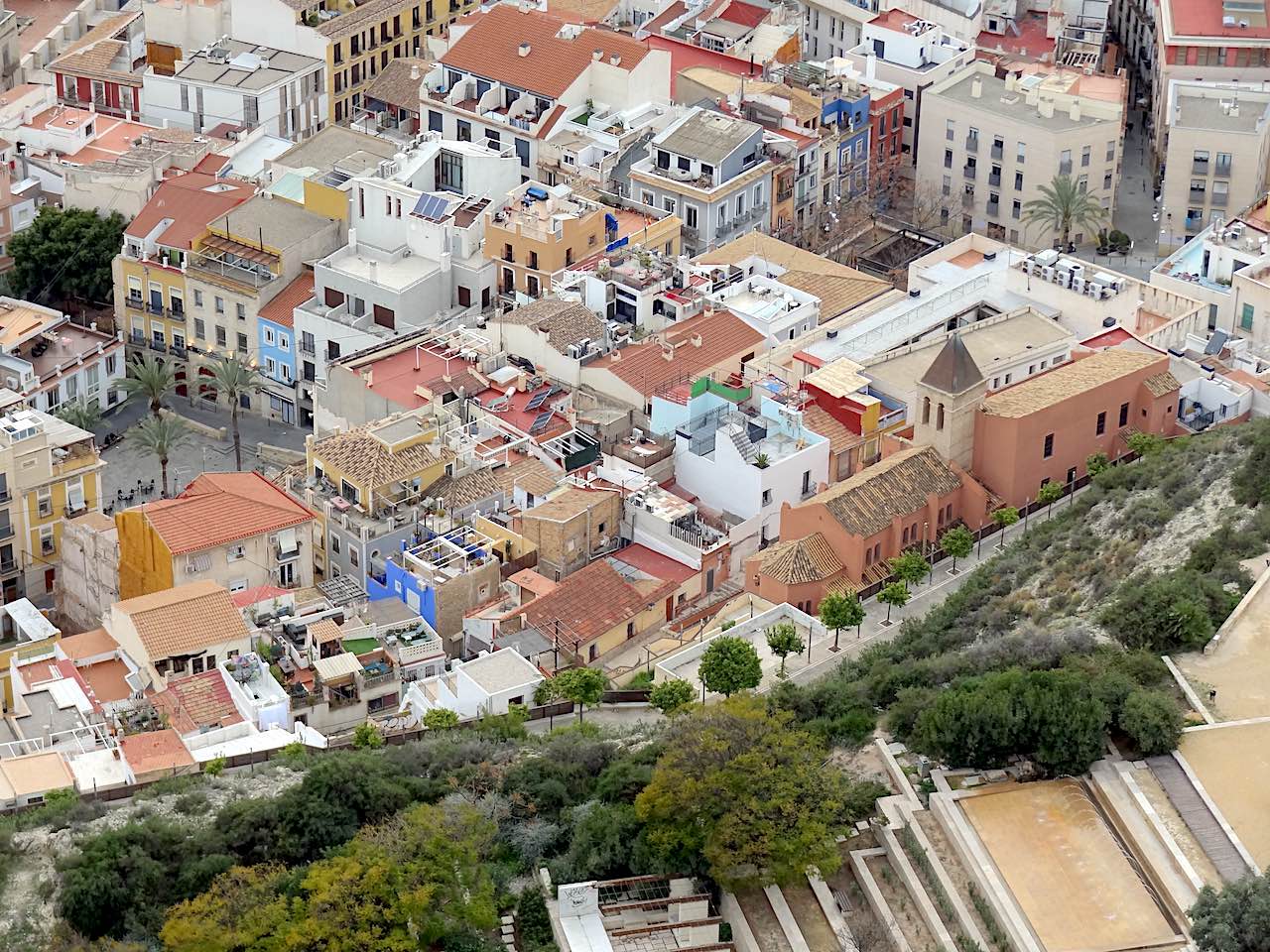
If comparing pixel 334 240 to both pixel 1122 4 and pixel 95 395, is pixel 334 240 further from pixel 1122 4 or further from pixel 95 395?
pixel 1122 4

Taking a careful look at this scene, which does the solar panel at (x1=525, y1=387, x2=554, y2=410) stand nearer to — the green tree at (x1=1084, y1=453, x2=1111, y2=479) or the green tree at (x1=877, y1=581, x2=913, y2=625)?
the green tree at (x1=877, y1=581, x2=913, y2=625)

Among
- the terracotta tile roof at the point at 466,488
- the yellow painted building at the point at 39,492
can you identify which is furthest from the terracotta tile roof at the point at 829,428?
the yellow painted building at the point at 39,492

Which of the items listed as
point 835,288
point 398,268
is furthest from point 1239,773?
point 398,268

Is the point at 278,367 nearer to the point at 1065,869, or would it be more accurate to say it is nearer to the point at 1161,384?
the point at 1161,384

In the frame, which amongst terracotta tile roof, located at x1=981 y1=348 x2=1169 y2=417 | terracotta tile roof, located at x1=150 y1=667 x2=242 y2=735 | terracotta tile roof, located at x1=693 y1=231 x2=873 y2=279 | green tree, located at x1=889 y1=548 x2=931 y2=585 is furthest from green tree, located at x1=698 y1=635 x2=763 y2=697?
terracotta tile roof, located at x1=693 y1=231 x2=873 y2=279

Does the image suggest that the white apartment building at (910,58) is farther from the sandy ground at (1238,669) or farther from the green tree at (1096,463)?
the sandy ground at (1238,669)

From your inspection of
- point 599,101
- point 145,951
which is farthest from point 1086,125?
point 145,951

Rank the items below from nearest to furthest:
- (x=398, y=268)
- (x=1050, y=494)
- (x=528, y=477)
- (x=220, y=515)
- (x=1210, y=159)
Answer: (x=220, y=515) → (x=1050, y=494) → (x=528, y=477) → (x=398, y=268) → (x=1210, y=159)
